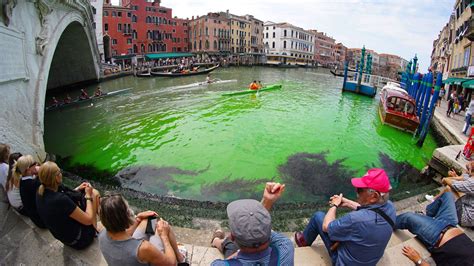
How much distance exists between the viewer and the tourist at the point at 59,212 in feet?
9.30

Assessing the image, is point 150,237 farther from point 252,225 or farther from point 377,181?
point 377,181

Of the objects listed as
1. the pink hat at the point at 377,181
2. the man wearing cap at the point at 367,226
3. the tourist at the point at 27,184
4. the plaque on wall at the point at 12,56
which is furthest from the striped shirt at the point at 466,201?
the plaque on wall at the point at 12,56

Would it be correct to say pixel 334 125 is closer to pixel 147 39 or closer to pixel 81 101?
pixel 81 101

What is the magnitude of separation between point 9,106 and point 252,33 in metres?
72.2

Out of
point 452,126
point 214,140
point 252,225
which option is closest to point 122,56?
point 214,140

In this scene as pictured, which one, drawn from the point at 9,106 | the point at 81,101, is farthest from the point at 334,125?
the point at 81,101

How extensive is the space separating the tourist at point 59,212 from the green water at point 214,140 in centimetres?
446

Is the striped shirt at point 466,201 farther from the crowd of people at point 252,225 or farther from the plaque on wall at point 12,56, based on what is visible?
the plaque on wall at point 12,56

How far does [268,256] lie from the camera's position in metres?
1.90

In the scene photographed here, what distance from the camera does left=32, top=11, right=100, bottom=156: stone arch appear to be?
8750 mm

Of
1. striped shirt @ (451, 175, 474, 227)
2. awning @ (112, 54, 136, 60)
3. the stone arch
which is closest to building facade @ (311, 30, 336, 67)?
awning @ (112, 54, 136, 60)

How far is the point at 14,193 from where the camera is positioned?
12.4ft

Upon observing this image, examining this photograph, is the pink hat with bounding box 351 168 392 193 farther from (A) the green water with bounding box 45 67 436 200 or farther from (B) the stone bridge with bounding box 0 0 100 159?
(B) the stone bridge with bounding box 0 0 100 159

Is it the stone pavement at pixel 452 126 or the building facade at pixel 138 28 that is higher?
the building facade at pixel 138 28
